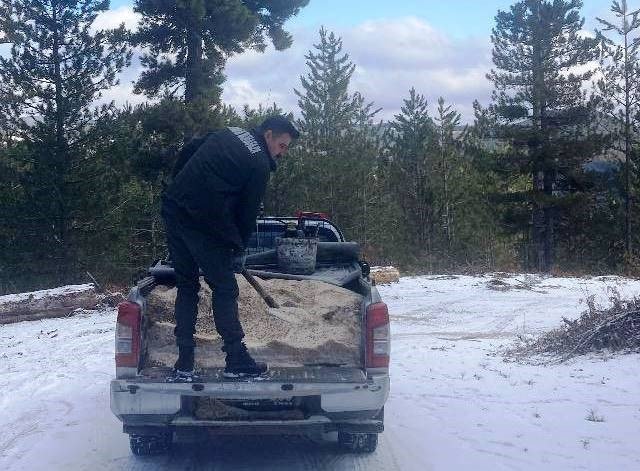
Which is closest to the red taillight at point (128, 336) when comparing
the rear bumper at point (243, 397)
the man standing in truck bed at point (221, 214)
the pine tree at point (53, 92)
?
the rear bumper at point (243, 397)

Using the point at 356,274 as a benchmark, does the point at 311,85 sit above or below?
above

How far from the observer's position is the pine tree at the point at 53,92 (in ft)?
73.0

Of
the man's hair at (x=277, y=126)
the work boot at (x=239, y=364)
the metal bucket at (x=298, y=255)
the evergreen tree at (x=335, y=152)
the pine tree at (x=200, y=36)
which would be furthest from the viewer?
the evergreen tree at (x=335, y=152)

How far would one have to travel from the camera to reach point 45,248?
78.9ft

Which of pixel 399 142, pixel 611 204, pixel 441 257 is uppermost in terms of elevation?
pixel 399 142

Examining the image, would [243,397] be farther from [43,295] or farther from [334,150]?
[334,150]

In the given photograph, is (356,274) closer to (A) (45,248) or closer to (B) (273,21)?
(B) (273,21)

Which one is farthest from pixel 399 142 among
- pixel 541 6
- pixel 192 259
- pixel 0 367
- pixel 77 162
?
pixel 192 259

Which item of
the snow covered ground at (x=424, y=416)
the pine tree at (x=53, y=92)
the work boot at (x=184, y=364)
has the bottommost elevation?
the snow covered ground at (x=424, y=416)

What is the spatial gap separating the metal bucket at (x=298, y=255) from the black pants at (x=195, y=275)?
1691mm

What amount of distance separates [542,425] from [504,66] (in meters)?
26.0

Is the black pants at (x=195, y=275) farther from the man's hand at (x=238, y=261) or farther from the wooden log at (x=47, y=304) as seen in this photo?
the wooden log at (x=47, y=304)

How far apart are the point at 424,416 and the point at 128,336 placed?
8.98 feet

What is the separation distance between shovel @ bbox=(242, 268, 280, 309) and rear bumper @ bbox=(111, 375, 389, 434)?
1276 millimetres
